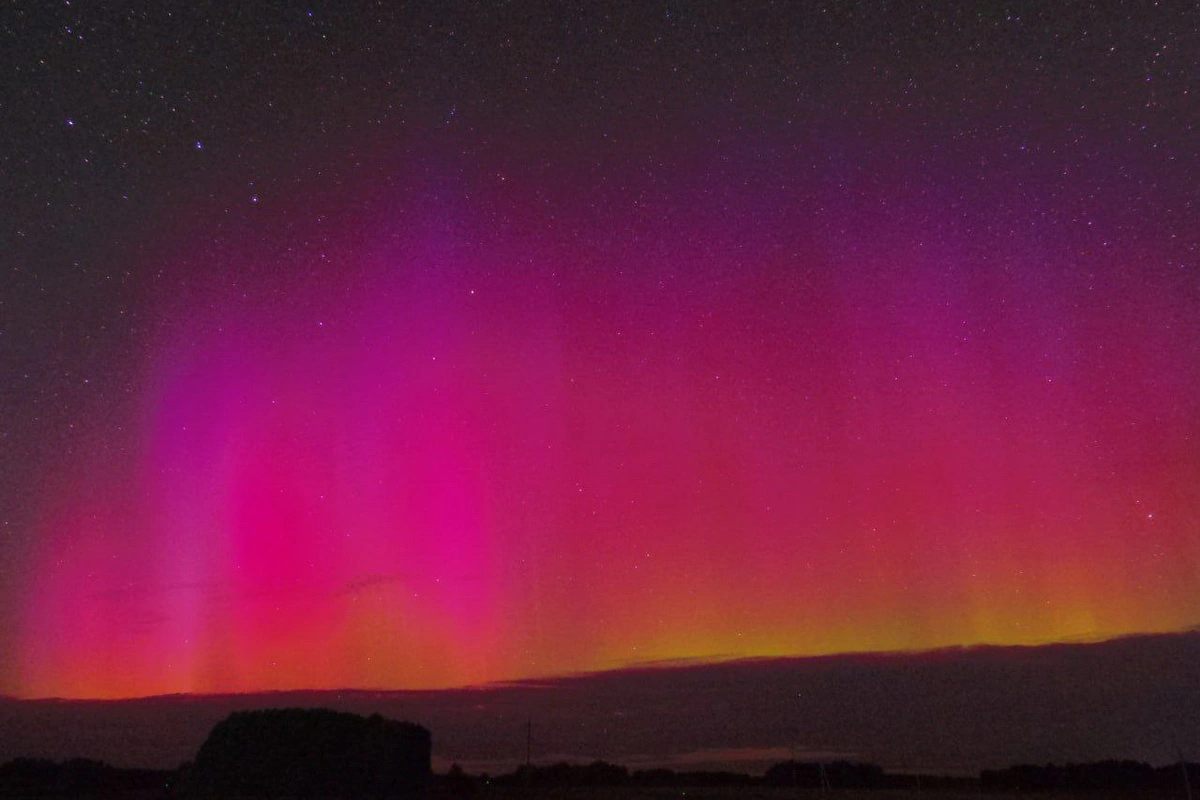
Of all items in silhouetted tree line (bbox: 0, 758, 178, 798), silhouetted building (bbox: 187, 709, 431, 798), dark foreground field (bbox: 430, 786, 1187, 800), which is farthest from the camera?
silhouetted tree line (bbox: 0, 758, 178, 798)

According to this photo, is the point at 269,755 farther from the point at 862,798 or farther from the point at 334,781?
the point at 862,798

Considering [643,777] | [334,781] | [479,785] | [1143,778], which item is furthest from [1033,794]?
[334,781]

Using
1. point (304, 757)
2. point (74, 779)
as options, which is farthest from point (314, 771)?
point (74, 779)

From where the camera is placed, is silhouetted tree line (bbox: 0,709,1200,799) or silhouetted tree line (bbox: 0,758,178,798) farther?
silhouetted tree line (bbox: 0,758,178,798)

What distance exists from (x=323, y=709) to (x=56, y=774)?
13430 mm

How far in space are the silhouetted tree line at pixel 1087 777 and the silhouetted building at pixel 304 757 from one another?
21.4 m

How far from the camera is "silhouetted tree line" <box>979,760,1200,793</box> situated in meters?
35.1

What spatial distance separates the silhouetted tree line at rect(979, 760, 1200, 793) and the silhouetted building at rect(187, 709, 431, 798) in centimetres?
2136

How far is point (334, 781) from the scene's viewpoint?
30094 mm

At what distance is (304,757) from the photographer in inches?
1185

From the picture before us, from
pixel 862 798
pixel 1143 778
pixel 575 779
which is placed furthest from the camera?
pixel 575 779

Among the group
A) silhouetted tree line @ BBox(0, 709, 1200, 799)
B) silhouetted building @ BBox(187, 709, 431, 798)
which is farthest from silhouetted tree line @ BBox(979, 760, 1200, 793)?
silhouetted building @ BBox(187, 709, 431, 798)

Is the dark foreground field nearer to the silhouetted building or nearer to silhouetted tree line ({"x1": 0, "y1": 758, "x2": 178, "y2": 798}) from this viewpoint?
the silhouetted building

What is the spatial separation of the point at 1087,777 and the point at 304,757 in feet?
88.6
